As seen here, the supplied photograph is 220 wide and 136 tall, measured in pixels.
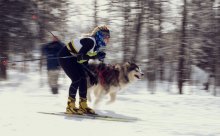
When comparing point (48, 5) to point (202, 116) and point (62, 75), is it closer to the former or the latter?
point (62, 75)

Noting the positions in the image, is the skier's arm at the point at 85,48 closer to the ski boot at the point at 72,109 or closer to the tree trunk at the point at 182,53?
the ski boot at the point at 72,109

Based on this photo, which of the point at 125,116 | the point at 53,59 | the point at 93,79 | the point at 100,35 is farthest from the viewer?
the point at 53,59

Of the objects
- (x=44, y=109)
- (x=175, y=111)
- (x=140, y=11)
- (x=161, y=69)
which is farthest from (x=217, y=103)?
(x=161, y=69)

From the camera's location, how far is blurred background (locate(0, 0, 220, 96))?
21.0 meters

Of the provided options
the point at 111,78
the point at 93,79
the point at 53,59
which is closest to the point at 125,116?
the point at 93,79

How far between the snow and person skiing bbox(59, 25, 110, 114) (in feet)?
2.29

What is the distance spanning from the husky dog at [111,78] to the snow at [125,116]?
1.22ft

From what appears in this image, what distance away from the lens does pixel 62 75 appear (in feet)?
71.6

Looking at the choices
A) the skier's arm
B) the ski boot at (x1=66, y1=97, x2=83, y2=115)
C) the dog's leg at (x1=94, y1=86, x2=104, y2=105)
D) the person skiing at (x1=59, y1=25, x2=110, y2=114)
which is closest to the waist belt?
the person skiing at (x1=59, y1=25, x2=110, y2=114)

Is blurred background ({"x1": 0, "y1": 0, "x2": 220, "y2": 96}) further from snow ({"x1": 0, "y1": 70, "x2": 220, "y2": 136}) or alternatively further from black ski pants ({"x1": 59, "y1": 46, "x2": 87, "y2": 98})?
black ski pants ({"x1": 59, "y1": 46, "x2": 87, "y2": 98})

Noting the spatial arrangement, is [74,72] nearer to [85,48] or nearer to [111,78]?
[85,48]

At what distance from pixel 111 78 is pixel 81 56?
1.93 metres

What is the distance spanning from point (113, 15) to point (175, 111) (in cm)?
1245

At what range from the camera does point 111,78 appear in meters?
9.93
